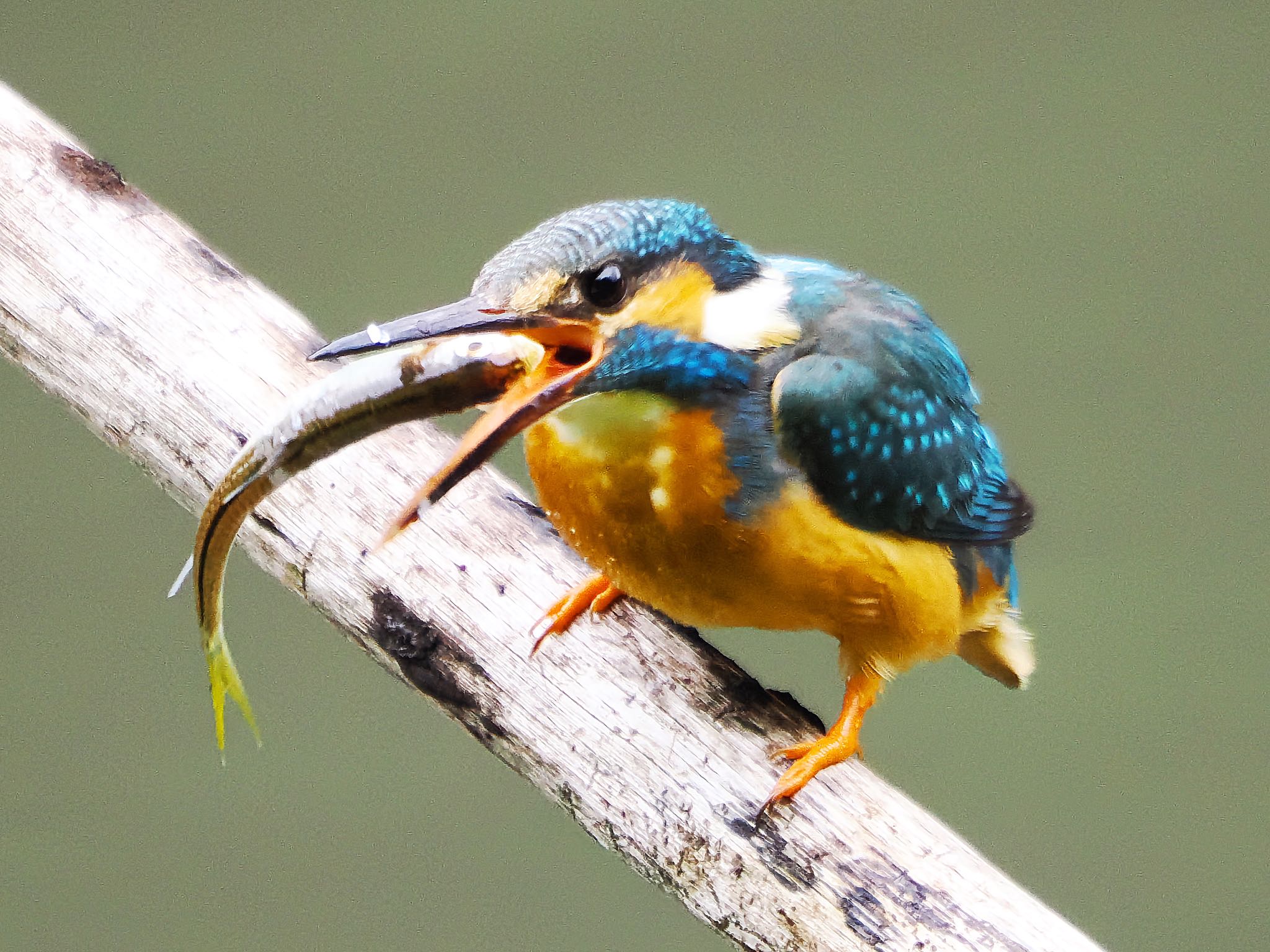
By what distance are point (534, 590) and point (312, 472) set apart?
0.94 ft

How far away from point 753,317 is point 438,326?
1.20ft

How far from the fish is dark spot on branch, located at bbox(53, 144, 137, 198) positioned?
709 mm

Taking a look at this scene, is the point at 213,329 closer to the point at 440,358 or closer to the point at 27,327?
the point at 27,327

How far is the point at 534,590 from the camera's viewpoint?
1.43 m

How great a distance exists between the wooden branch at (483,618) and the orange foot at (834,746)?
0.02 meters

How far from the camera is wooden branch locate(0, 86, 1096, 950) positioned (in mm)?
1193

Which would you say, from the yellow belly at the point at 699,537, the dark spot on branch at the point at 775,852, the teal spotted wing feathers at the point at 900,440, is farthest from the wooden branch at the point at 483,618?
the teal spotted wing feathers at the point at 900,440

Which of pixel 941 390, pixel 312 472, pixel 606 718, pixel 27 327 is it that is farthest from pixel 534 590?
pixel 27 327

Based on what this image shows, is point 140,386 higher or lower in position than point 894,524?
lower

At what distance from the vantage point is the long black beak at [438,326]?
99 cm

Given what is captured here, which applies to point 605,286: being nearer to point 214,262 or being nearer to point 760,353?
point 760,353

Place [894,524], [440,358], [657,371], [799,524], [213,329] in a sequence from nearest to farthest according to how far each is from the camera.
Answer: [440,358] → [657,371] → [799,524] → [894,524] → [213,329]

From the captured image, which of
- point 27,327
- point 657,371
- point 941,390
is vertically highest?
point 941,390

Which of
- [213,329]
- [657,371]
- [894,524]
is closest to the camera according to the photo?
[657,371]
